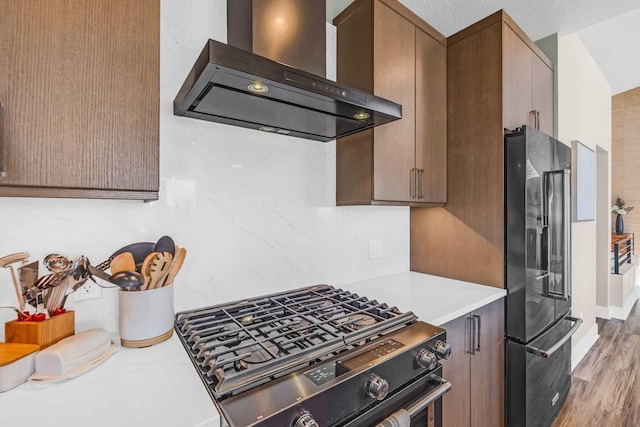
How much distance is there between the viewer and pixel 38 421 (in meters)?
0.68

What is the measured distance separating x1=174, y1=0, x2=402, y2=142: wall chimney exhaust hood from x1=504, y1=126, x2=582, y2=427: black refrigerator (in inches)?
34.7

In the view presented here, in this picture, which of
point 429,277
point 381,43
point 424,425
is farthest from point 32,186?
point 429,277

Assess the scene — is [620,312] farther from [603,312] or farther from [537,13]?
[537,13]

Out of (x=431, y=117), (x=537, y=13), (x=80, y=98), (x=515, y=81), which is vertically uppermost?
(x=537, y=13)

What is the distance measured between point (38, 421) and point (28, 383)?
21 centimetres

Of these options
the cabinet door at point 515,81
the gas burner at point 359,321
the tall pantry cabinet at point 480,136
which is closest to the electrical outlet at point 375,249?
the tall pantry cabinet at point 480,136

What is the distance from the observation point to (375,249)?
2.05 m

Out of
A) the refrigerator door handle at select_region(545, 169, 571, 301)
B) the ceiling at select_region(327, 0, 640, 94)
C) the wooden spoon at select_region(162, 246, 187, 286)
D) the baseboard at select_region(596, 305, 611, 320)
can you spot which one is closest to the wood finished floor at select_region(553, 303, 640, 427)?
the baseboard at select_region(596, 305, 611, 320)

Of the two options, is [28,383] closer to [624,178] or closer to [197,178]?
[197,178]

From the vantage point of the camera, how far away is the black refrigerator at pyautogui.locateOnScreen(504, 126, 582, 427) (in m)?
1.71

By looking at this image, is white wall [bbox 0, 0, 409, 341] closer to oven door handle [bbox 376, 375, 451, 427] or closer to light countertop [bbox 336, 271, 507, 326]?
light countertop [bbox 336, 271, 507, 326]

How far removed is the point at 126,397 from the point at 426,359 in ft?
2.93

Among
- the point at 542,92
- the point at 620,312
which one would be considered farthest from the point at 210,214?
the point at 620,312

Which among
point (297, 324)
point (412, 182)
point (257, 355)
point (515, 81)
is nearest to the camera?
point (257, 355)
